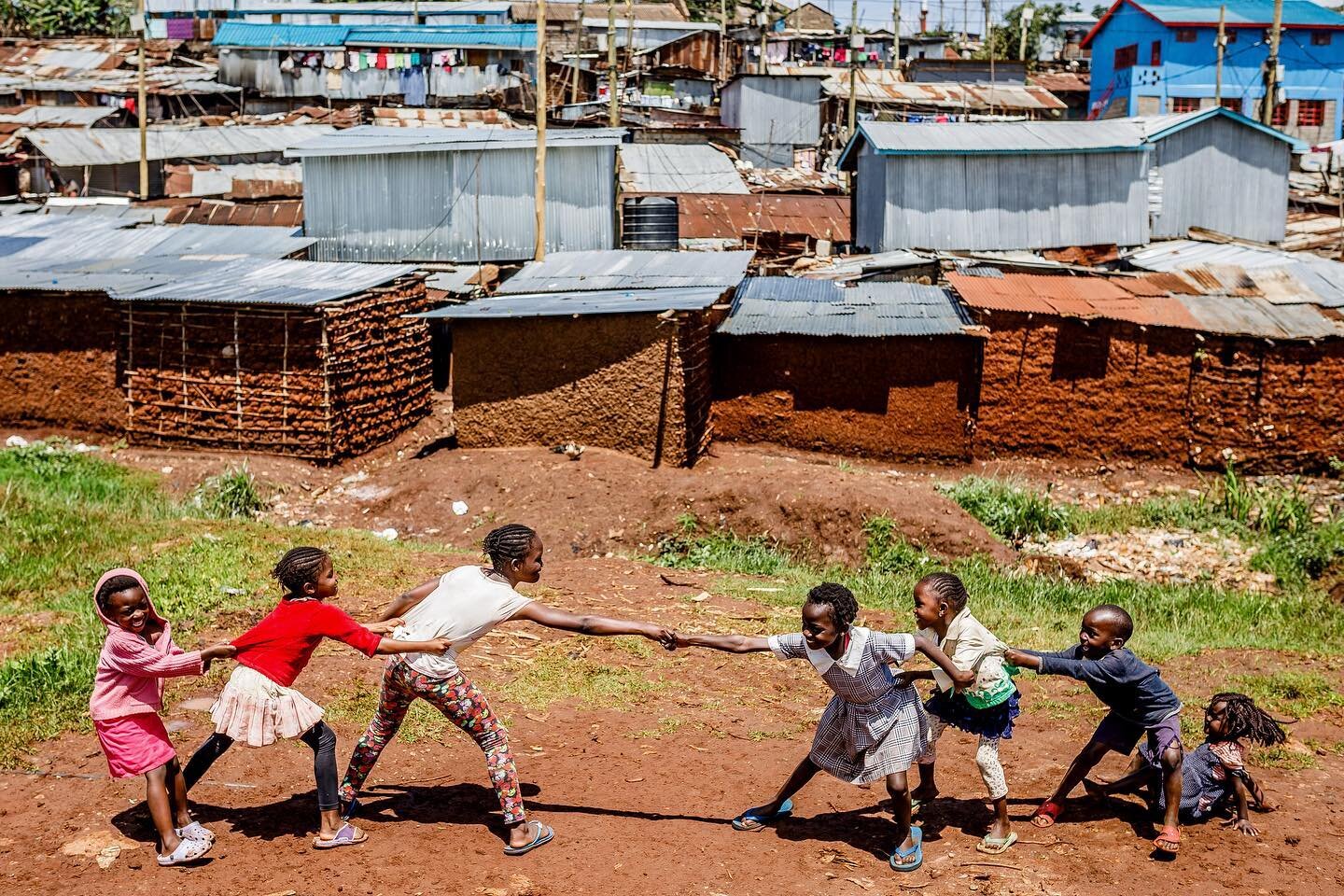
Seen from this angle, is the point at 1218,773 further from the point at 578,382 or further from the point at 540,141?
the point at 540,141

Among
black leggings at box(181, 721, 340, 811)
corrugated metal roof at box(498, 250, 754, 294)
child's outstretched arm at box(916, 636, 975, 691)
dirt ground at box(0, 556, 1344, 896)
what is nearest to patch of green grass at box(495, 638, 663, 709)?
dirt ground at box(0, 556, 1344, 896)

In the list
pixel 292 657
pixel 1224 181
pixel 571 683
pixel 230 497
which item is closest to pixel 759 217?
pixel 1224 181

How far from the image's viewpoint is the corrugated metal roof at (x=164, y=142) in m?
31.9

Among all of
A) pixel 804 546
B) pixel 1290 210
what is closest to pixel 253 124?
pixel 1290 210

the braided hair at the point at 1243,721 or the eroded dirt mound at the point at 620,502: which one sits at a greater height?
the braided hair at the point at 1243,721

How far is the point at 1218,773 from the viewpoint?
634 cm

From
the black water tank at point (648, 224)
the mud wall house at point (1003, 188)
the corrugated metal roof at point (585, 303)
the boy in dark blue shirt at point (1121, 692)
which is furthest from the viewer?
the black water tank at point (648, 224)

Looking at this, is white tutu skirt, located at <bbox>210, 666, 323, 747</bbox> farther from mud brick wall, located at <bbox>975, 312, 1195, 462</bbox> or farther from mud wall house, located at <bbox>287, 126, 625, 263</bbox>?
mud wall house, located at <bbox>287, 126, 625, 263</bbox>

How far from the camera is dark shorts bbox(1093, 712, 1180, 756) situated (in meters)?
6.08

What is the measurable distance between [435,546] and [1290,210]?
25.7m

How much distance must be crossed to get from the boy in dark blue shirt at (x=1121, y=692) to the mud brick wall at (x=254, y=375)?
40.0 feet

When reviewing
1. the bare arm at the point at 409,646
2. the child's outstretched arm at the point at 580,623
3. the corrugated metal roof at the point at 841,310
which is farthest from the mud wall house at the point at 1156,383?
the bare arm at the point at 409,646

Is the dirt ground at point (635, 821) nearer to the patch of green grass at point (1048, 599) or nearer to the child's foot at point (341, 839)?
the child's foot at point (341, 839)

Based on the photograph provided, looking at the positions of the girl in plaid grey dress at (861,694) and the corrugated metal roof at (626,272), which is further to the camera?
the corrugated metal roof at (626,272)
